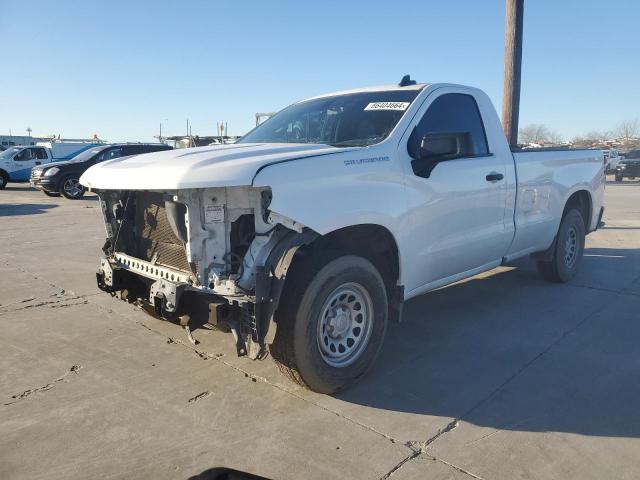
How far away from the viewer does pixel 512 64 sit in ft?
32.1

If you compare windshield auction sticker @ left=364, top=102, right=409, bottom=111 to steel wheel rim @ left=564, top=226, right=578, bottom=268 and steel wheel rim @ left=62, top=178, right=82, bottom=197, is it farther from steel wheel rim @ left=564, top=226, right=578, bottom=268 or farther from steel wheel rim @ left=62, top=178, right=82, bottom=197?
steel wheel rim @ left=62, top=178, right=82, bottom=197

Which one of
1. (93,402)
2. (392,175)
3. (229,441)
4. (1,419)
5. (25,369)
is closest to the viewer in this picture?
(229,441)

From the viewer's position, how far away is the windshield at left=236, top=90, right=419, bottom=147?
4.09m

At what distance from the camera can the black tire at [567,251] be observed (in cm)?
625

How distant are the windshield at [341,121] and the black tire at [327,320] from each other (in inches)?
42.2

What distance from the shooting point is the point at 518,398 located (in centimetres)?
349

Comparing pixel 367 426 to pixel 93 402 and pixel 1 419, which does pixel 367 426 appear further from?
pixel 1 419

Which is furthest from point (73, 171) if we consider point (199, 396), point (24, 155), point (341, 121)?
point (199, 396)

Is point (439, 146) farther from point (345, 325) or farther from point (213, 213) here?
point (213, 213)

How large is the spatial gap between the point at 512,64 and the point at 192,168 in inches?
338

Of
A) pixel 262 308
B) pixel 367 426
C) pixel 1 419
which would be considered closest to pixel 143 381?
pixel 1 419

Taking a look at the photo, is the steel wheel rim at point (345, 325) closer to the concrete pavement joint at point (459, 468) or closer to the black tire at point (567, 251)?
the concrete pavement joint at point (459, 468)

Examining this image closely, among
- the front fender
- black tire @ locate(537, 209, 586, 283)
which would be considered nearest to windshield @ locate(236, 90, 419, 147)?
the front fender

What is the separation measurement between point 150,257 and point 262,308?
1.20 m
